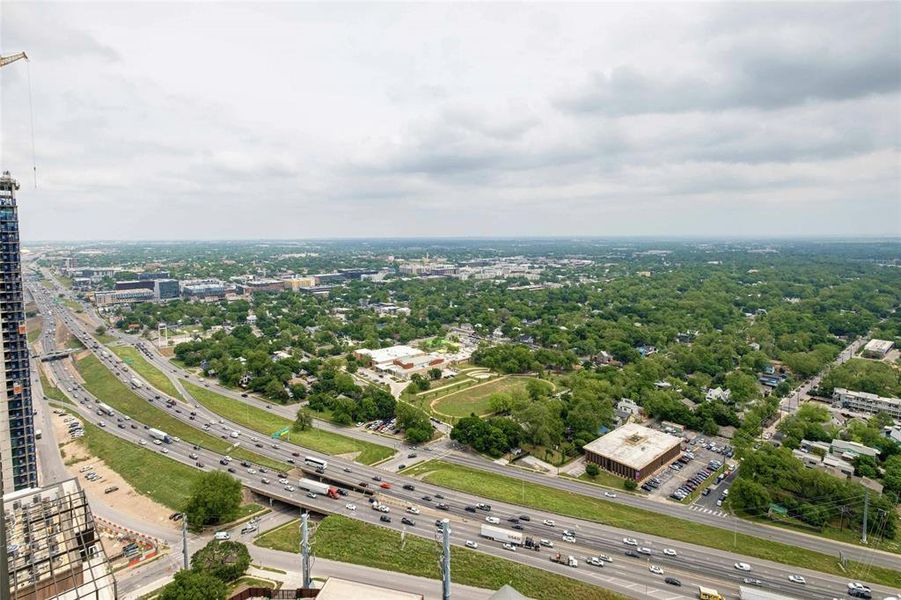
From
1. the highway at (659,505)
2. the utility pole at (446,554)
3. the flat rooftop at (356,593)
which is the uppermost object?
the utility pole at (446,554)

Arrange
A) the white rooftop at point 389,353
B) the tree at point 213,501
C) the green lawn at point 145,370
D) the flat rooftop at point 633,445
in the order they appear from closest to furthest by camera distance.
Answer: the tree at point 213,501 → the flat rooftop at point 633,445 → the green lawn at point 145,370 → the white rooftop at point 389,353

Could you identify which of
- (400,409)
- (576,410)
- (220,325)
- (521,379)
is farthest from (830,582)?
(220,325)

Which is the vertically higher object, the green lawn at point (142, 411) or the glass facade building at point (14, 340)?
the glass facade building at point (14, 340)

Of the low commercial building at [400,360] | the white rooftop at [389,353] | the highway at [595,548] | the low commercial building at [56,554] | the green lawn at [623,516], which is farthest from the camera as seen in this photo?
the white rooftop at [389,353]

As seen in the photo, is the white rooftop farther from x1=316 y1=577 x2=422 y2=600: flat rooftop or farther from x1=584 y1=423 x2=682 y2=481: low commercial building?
x1=316 y1=577 x2=422 y2=600: flat rooftop

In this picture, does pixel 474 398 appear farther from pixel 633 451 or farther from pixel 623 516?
pixel 623 516

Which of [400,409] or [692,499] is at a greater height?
[400,409]

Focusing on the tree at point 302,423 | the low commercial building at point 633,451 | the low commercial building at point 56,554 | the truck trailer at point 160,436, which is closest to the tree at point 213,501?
the low commercial building at point 56,554

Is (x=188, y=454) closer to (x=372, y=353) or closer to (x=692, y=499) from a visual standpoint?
(x=372, y=353)

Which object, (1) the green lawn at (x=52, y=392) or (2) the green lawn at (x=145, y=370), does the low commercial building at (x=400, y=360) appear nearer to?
(2) the green lawn at (x=145, y=370)
